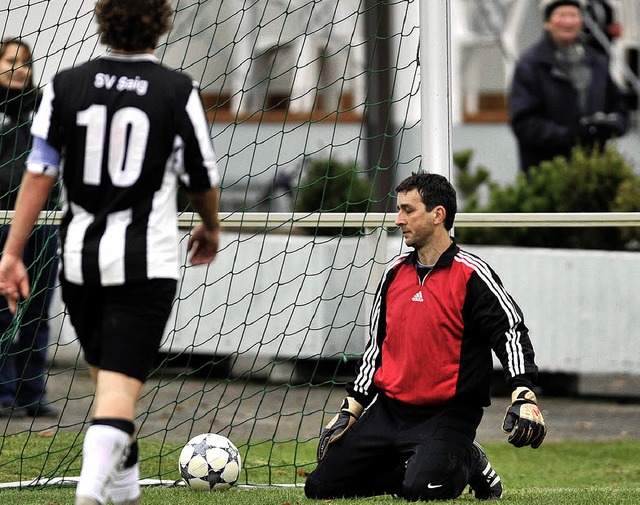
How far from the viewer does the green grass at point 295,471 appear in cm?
569

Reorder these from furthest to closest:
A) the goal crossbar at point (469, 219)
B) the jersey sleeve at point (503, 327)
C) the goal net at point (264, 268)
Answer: the goal net at point (264, 268) < the goal crossbar at point (469, 219) < the jersey sleeve at point (503, 327)

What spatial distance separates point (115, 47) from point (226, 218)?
246 centimetres

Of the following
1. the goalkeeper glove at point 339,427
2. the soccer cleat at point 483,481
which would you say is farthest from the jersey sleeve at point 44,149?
the soccer cleat at point 483,481

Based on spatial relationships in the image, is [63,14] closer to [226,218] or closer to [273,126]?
[226,218]

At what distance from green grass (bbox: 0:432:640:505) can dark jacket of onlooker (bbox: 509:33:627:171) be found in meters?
2.89

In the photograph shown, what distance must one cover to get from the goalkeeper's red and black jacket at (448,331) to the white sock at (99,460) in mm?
1879

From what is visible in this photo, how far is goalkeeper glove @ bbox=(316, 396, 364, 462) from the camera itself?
5.84m

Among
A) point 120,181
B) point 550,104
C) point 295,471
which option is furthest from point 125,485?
point 550,104

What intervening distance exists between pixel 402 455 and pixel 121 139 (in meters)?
2.31

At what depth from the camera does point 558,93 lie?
409 inches

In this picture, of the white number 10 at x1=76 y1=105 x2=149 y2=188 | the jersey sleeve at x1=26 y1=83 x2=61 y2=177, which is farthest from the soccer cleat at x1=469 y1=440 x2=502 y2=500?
the jersey sleeve at x1=26 y1=83 x2=61 y2=177

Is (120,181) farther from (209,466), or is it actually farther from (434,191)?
(209,466)

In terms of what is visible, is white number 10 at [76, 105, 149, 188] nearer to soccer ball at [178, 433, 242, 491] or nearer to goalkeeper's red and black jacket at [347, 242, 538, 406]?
goalkeeper's red and black jacket at [347, 242, 538, 406]

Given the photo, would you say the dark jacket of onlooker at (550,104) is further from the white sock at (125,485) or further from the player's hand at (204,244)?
the white sock at (125,485)
